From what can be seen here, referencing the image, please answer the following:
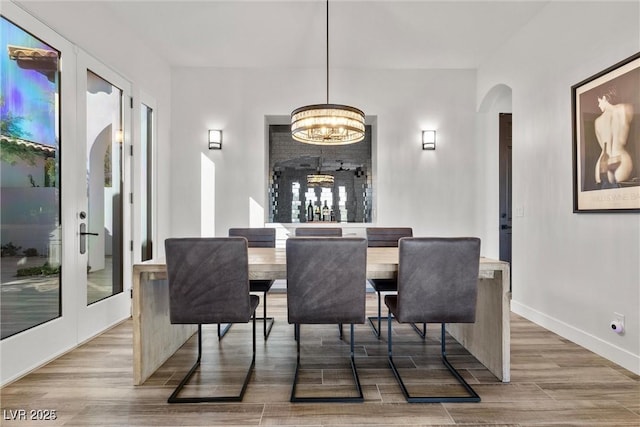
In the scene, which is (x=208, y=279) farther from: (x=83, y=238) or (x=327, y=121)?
(x=83, y=238)

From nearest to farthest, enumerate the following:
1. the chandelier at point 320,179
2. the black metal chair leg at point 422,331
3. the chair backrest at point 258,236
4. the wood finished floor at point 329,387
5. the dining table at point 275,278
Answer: the wood finished floor at point 329,387 < the dining table at point 275,278 < the black metal chair leg at point 422,331 < the chair backrest at point 258,236 < the chandelier at point 320,179

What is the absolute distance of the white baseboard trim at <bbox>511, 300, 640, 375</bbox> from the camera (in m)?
2.28

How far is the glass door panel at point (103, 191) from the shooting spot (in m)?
2.98

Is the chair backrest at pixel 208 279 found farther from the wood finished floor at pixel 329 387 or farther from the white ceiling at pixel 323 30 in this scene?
the white ceiling at pixel 323 30

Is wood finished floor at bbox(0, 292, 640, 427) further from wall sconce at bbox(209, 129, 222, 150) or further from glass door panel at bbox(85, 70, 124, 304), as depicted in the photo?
wall sconce at bbox(209, 129, 222, 150)

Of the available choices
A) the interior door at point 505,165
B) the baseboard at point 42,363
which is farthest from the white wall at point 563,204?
the baseboard at point 42,363

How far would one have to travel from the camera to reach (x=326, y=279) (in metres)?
2.01

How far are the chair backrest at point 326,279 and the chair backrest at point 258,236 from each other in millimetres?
1435

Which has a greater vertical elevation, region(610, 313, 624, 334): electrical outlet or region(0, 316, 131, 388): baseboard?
region(610, 313, 624, 334): electrical outlet

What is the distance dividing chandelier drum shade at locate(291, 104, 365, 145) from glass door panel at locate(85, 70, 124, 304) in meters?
1.80

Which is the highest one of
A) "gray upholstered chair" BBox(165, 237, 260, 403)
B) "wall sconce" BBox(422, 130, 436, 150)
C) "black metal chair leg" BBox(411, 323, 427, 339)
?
"wall sconce" BBox(422, 130, 436, 150)

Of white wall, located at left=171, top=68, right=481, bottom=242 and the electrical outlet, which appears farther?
white wall, located at left=171, top=68, right=481, bottom=242

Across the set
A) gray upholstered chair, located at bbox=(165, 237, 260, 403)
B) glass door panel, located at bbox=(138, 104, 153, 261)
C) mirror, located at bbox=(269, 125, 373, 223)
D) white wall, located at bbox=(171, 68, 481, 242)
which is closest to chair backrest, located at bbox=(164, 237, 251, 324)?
gray upholstered chair, located at bbox=(165, 237, 260, 403)

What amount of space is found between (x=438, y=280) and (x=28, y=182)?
2695 millimetres
